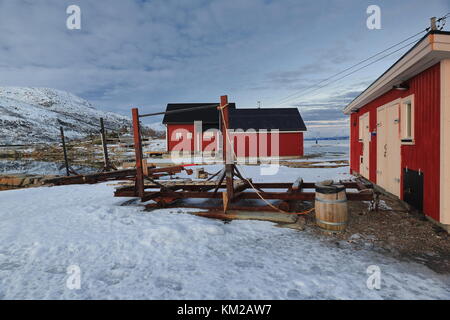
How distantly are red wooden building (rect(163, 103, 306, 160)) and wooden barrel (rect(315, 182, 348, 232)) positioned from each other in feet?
65.8

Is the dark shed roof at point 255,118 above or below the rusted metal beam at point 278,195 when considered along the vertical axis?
above

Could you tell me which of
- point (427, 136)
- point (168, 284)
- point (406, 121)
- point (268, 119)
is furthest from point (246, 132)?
point (168, 284)

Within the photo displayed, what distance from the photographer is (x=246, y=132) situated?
2670 centimetres

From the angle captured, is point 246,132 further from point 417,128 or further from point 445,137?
point 445,137

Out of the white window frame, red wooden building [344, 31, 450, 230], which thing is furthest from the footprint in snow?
the white window frame

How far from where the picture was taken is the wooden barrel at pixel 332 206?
5.08 meters

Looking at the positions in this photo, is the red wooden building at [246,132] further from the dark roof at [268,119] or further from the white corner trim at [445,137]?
the white corner trim at [445,137]

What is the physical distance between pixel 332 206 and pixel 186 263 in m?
3.01

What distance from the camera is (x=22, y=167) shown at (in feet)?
77.8

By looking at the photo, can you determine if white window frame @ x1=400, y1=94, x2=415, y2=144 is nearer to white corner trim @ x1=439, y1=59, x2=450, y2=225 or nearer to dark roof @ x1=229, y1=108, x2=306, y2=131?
white corner trim @ x1=439, y1=59, x2=450, y2=225

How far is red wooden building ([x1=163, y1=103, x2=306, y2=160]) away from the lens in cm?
2681

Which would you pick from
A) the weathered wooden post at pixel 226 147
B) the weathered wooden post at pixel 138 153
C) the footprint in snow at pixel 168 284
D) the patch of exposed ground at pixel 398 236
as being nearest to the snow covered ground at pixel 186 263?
the footprint in snow at pixel 168 284

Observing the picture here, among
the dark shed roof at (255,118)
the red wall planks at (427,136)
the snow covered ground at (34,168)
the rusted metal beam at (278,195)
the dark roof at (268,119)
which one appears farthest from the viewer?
the dark shed roof at (255,118)

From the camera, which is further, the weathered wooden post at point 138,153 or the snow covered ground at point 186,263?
the weathered wooden post at point 138,153
